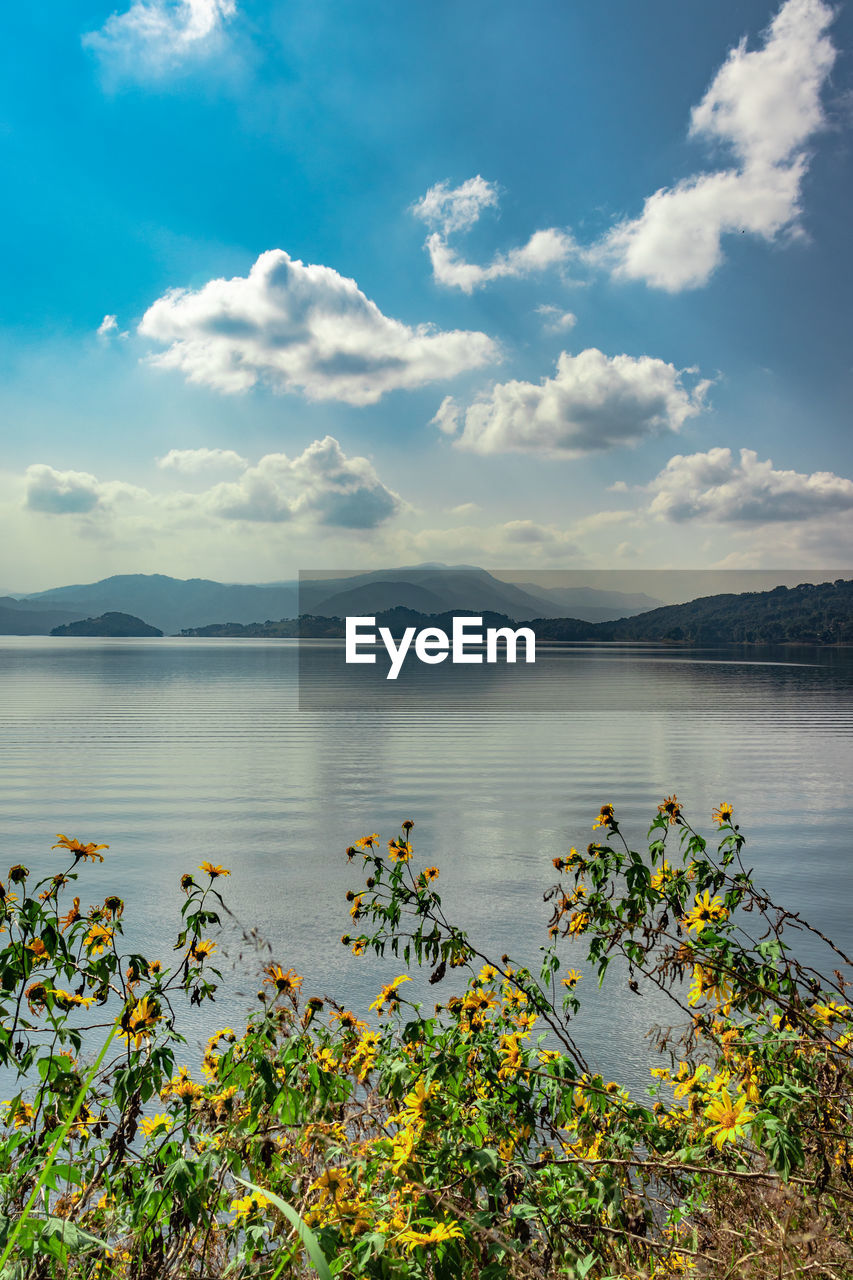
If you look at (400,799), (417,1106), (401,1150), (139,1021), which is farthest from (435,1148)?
(400,799)

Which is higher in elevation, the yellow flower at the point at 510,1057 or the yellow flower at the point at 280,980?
the yellow flower at the point at 280,980

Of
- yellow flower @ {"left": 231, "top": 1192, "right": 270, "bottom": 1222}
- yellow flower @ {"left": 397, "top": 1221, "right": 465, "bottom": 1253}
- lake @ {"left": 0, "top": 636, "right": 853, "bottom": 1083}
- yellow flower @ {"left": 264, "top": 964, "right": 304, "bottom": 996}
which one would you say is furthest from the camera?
lake @ {"left": 0, "top": 636, "right": 853, "bottom": 1083}

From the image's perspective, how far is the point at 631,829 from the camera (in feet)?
42.5

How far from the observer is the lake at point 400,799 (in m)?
8.36

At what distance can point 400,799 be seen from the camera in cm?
1622

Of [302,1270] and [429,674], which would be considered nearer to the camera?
[302,1270]

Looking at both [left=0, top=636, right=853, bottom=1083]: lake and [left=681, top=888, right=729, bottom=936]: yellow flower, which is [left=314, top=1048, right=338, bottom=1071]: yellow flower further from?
[left=681, top=888, right=729, bottom=936]: yellow flower

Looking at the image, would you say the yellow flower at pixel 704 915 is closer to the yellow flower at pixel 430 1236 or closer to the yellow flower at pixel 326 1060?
the yellow flower at pixel 326 1060

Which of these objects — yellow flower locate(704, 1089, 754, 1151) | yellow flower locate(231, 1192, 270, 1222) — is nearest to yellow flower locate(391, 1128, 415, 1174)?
yellow flower locate(231, 1192, 270, 1222)

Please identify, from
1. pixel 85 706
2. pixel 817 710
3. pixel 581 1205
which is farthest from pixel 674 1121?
pixel 85 706

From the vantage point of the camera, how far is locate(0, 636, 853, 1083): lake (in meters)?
8.36

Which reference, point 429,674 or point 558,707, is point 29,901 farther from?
point 429,674

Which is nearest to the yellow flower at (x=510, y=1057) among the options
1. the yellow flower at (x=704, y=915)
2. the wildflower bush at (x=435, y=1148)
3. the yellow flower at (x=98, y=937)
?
the wildflower bush at (x=435, y=1148)

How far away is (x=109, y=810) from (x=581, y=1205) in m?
13.9
